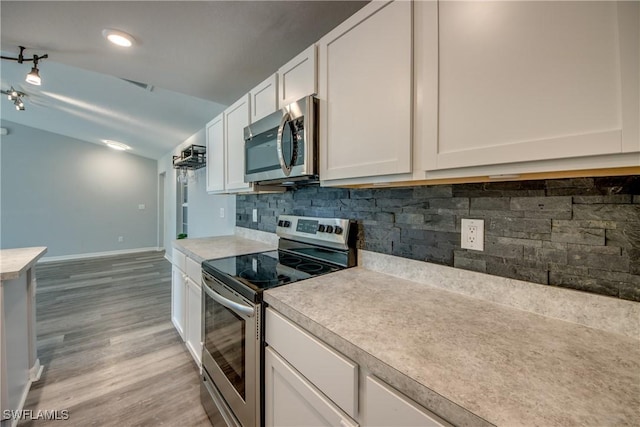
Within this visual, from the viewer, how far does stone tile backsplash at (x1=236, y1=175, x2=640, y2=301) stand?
73 cm

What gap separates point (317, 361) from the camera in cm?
80

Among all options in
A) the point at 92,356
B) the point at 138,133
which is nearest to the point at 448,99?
the point at 92,356

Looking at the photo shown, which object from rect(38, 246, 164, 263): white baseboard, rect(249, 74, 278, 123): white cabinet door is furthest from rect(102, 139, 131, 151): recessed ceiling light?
rect(249, 74, 278, 123): white cabinet door

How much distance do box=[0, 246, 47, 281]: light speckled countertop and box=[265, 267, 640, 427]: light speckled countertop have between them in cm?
141

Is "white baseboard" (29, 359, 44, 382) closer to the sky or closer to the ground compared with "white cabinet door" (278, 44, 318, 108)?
closer to the ground

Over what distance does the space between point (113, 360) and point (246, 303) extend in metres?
1.89

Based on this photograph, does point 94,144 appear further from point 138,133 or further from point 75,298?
point 75,298

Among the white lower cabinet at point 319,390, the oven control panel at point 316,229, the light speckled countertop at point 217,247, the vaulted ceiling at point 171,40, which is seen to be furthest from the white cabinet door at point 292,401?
the vaulted ceiling at point 171,40

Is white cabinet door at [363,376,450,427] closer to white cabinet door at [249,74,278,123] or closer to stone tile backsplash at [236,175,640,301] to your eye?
stone tile backsplash at [236,175,640,301]

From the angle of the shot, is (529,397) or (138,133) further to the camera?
(138,133)

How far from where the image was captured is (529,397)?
1.61 ft

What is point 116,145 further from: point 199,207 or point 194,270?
point 194,270

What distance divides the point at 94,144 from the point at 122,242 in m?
2.35

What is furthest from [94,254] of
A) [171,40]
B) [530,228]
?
[530,228]
